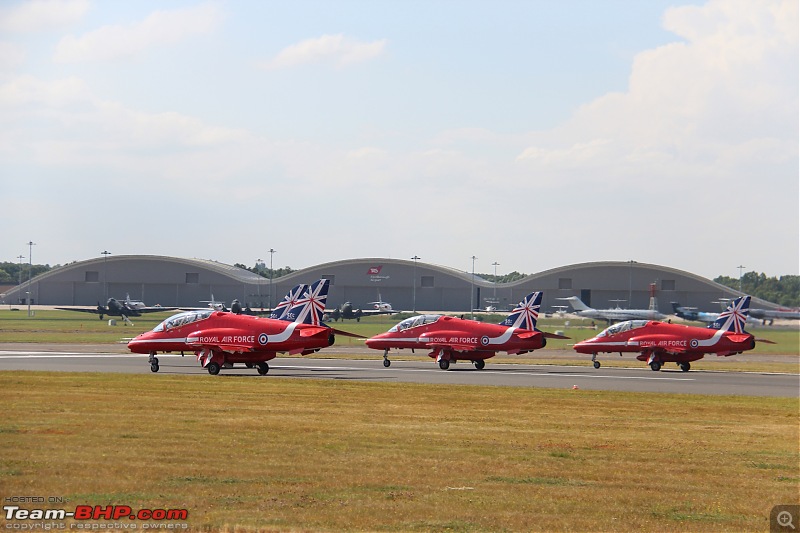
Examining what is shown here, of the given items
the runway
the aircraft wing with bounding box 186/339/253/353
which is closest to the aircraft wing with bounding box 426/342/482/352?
the runway

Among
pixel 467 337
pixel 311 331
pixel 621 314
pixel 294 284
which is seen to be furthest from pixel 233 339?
pixel 294 284

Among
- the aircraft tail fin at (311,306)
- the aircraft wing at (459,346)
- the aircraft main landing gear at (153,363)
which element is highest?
the aircraft tail fin at (311,306)

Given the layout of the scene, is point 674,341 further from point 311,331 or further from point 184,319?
point 184,319

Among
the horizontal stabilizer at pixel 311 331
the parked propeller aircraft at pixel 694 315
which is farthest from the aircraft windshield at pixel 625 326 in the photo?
the parked propeller aircraft at pixel 694 315

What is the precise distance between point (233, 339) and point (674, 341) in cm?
2255

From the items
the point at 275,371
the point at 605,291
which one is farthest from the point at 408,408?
the point at 605,291

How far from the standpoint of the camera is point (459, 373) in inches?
1639

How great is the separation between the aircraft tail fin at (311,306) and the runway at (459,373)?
2.28m

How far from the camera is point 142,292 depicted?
13800cm

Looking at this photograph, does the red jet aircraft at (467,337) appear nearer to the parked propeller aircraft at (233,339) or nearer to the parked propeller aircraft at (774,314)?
the parked propeller aircraft at (233,339)

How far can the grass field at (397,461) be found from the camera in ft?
41.0

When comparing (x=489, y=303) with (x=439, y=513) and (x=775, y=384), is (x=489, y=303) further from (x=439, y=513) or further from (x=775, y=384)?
(x=439, y=513)

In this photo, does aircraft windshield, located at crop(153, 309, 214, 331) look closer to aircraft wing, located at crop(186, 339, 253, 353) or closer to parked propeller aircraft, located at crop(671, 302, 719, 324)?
aircraft wing, located at crop(186, 339, 253, 353)

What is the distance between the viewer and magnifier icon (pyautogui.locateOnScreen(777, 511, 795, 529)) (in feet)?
40.6
